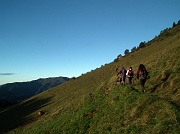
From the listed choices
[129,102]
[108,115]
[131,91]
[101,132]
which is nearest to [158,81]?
[131,91]

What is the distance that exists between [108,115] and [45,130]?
21.5ft

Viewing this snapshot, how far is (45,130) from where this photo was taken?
1731 centimetres

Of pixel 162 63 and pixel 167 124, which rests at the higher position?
pixel 162 63

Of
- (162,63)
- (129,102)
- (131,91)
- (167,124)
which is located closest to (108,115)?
(129,102)

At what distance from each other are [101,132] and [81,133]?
1.75 meters

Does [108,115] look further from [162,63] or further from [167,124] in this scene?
[162,63]

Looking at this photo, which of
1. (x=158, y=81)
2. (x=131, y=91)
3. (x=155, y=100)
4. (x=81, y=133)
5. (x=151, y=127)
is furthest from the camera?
(x=158, y=81)

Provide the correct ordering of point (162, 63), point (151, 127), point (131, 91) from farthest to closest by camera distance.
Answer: point (162, 63) → point (131, 91) → point (151, 127)

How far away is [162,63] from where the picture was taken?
70.5 feet

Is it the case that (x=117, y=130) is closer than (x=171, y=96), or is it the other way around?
(x=117, y=130)

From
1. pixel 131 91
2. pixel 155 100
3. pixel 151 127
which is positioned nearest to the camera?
pixel 151 127

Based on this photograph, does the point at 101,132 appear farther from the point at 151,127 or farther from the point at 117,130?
the point at 151,127

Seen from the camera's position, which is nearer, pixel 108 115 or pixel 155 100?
pixel 155 100

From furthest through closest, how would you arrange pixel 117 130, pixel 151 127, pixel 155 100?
pixel 155 100 < pixel 117 130 < pixel 151 127
